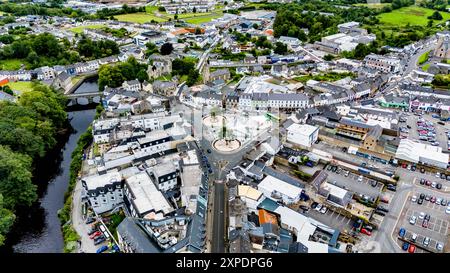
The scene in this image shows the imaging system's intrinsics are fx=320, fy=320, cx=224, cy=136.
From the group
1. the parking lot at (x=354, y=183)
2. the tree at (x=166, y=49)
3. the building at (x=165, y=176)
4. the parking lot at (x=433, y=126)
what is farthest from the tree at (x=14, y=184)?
the tree at (x=166, y=49)

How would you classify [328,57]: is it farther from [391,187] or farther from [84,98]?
[84,98]

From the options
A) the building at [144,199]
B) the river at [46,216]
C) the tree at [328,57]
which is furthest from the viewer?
the tree at [328,57]

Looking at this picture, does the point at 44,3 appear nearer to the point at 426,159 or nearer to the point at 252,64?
the point at 252,64

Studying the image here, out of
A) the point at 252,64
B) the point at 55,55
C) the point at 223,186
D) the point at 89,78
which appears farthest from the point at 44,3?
the point at 223,186

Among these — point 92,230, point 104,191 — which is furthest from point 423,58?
point 92,230

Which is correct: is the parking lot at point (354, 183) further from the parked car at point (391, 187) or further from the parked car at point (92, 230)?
the parked car at point (92, 230)

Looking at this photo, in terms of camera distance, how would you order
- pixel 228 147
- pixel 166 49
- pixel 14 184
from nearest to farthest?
pixel 14 184 < pixel 228 147 < pixel 166 49
